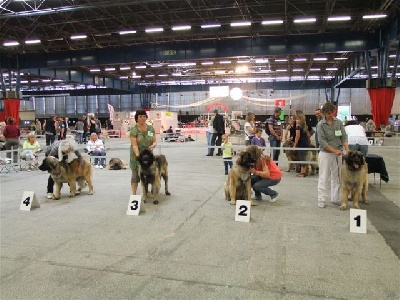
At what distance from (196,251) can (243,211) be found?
1.18 m

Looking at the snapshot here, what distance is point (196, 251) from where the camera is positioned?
10.8ft

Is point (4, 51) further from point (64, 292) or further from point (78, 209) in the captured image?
point (64, 292)

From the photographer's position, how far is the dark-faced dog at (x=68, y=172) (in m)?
5.32

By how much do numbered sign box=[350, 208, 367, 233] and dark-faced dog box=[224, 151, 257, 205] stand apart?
142 centimetres

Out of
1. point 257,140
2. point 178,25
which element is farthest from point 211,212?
point 178,25

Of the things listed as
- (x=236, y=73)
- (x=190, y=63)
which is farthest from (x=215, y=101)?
(x=190, y=63)

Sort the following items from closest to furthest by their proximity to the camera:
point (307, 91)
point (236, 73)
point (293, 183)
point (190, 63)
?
point (293, 183), point (190, 63), point (236, 73), point (307, 91)

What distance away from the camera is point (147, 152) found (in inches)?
193

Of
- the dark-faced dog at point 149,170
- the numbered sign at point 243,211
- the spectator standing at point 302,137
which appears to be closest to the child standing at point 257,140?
the spectator standing at point 302,137

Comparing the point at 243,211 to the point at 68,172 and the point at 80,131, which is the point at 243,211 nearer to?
the point at 68,172

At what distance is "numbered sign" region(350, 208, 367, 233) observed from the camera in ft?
12.3

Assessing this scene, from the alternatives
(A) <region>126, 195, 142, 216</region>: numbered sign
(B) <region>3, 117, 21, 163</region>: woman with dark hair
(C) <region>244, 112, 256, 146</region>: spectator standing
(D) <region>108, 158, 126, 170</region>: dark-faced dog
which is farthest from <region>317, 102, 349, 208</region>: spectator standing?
(B) <region>3, 117, 21, 163</region>: woman with dark hair

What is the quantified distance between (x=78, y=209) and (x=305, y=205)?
3.39 meters

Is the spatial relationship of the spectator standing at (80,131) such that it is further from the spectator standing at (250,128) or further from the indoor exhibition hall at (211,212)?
the spectator standing at (250,128)
